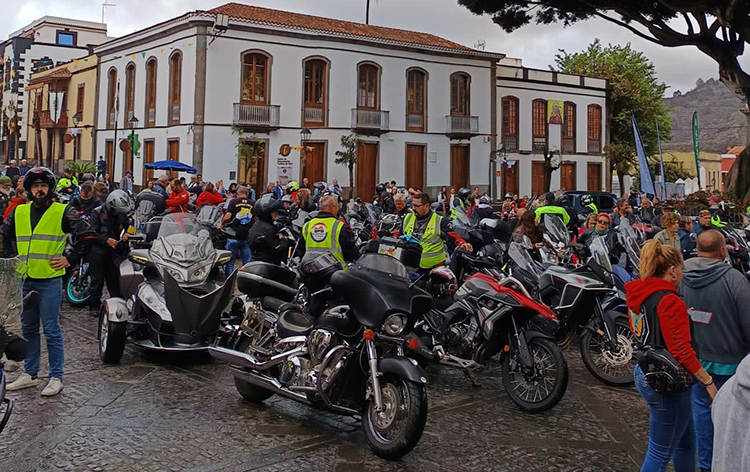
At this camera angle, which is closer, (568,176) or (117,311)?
(117,311)

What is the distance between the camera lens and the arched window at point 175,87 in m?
32.1

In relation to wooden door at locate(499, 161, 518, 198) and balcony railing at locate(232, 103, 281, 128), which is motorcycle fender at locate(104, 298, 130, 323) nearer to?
balcony railing at locate(232, 103, 281, 128)

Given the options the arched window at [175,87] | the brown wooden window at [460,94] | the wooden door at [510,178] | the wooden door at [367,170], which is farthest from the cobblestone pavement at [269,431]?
the wooden door at [510,178]

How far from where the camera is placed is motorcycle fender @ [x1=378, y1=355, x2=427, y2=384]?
462 cm

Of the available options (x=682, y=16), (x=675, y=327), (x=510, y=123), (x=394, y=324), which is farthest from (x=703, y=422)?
(x=510, y=123)

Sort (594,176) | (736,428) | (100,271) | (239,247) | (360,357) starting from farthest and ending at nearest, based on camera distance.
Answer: (594,176), (239,247), (100,271), (360,357), (736,428)

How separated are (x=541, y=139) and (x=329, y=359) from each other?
127 feet

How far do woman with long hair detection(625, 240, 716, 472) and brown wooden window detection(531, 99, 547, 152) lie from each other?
3860cm

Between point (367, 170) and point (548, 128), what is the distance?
41.2 feet

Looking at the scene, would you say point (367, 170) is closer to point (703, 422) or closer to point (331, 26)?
point (331, 26)

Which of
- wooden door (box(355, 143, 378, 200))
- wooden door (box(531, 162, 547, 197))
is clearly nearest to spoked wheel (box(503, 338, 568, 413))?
wooden door (box(355, 143, 378, 200))

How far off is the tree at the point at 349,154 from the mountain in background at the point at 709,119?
342 ft

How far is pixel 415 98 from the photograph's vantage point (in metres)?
36.8

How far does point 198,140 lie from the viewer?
102ft
